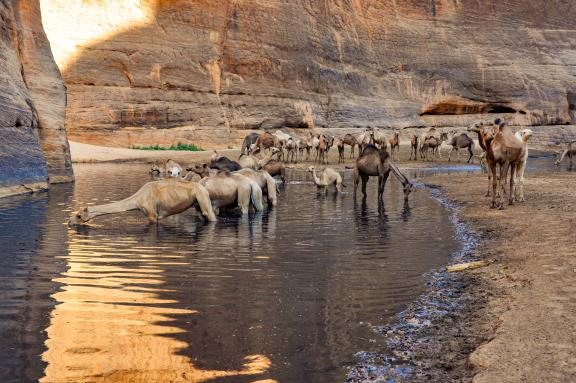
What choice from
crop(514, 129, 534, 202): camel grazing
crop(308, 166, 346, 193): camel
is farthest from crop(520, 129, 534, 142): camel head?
crop(308, 166, 346, 193): camel

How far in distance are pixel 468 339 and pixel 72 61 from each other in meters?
42.8

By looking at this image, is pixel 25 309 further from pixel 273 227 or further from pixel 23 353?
pixel 273 227

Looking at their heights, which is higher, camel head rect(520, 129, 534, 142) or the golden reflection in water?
camel head rect(520, 129, 534, 142)

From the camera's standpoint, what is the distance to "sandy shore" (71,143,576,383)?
523 cm

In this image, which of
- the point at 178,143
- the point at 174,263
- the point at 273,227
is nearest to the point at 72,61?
the point at 178,143

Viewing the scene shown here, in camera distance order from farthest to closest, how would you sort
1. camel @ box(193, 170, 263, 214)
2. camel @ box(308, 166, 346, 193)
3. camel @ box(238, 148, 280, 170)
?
camel @ box(238, 148, 280, 170), camel @ box(308, 166, 346, 193), camel @ box(193, 170, 263, 214)

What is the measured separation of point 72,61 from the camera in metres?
45.5

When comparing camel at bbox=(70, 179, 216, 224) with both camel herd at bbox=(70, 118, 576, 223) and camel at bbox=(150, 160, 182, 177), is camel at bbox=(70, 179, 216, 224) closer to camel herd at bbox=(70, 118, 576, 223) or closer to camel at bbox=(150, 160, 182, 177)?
camel herd at bbox=(70, 118, 576, 223)

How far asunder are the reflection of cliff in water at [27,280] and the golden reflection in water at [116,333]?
113mm

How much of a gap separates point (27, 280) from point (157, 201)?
505 centimetres

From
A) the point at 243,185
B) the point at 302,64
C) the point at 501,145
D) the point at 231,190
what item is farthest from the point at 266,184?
the point at 302,64

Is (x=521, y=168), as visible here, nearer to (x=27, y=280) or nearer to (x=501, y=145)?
(x=501, y=145)

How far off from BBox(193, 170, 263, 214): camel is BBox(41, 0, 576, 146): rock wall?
31.5 metres

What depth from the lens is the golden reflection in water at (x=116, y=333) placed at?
536cm
